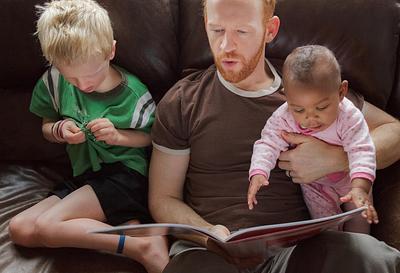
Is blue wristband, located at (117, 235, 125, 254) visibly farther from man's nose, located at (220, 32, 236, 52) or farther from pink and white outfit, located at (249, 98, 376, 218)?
man's nose, located at (220, 32, 236, 52)

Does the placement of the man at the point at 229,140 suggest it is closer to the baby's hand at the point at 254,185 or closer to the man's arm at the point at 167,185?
the man's arm at the point at 167,185

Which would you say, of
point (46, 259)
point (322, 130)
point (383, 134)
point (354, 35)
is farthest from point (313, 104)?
point (46, 259)

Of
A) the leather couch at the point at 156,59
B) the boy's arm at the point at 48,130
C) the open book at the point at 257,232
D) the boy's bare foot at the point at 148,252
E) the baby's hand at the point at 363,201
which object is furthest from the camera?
the boy's arm at the point at 48,130

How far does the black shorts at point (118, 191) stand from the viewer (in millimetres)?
1733

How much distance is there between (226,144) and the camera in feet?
5.37

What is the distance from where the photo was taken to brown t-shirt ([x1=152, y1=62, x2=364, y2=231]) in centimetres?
162

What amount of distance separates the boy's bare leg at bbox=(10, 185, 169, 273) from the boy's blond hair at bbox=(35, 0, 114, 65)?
43cm

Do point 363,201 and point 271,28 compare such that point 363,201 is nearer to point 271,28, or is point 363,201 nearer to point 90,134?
point 271,28

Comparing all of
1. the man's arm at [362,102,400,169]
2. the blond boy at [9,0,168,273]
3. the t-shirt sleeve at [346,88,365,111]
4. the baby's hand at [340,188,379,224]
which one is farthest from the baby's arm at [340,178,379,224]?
the blond boy at [9,0,168,273]

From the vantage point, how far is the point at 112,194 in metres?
1.74

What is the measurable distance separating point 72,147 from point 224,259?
26.6 inches

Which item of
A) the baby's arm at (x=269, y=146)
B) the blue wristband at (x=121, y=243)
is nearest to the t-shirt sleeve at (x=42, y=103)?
the blue wristband at (x=121, y=243)

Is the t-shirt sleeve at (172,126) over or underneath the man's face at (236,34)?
underneath

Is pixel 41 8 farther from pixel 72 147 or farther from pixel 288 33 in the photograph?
pixel 288 33
